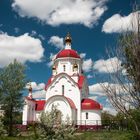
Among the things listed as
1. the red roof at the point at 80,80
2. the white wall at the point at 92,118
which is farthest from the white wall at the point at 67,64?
the white wall at the point at 92,118

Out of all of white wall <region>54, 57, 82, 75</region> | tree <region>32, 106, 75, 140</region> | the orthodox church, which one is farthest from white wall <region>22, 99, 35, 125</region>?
tree <region>32, 106, 75, 140</region>

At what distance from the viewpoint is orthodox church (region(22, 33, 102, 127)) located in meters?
42.8

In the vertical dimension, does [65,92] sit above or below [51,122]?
above

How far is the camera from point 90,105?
4378 centimetres

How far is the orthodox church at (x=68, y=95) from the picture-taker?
140 feet

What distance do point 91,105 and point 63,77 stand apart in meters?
6.25

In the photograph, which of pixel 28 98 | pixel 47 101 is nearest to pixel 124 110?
pixel 47 101

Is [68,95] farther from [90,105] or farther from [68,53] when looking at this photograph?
[68,53]

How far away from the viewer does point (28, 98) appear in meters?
45.9

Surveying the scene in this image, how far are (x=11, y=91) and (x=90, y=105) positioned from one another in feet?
44.8

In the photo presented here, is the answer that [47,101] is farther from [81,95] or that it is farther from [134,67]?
[134,67]

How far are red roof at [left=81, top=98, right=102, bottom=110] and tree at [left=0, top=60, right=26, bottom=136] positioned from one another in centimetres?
1211

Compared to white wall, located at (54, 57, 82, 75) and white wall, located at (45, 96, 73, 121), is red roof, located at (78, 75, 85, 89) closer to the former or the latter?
white wall, located at (54, 57, 82, 75)

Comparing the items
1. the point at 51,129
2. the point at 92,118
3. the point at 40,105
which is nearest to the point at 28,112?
the point at 40,105
